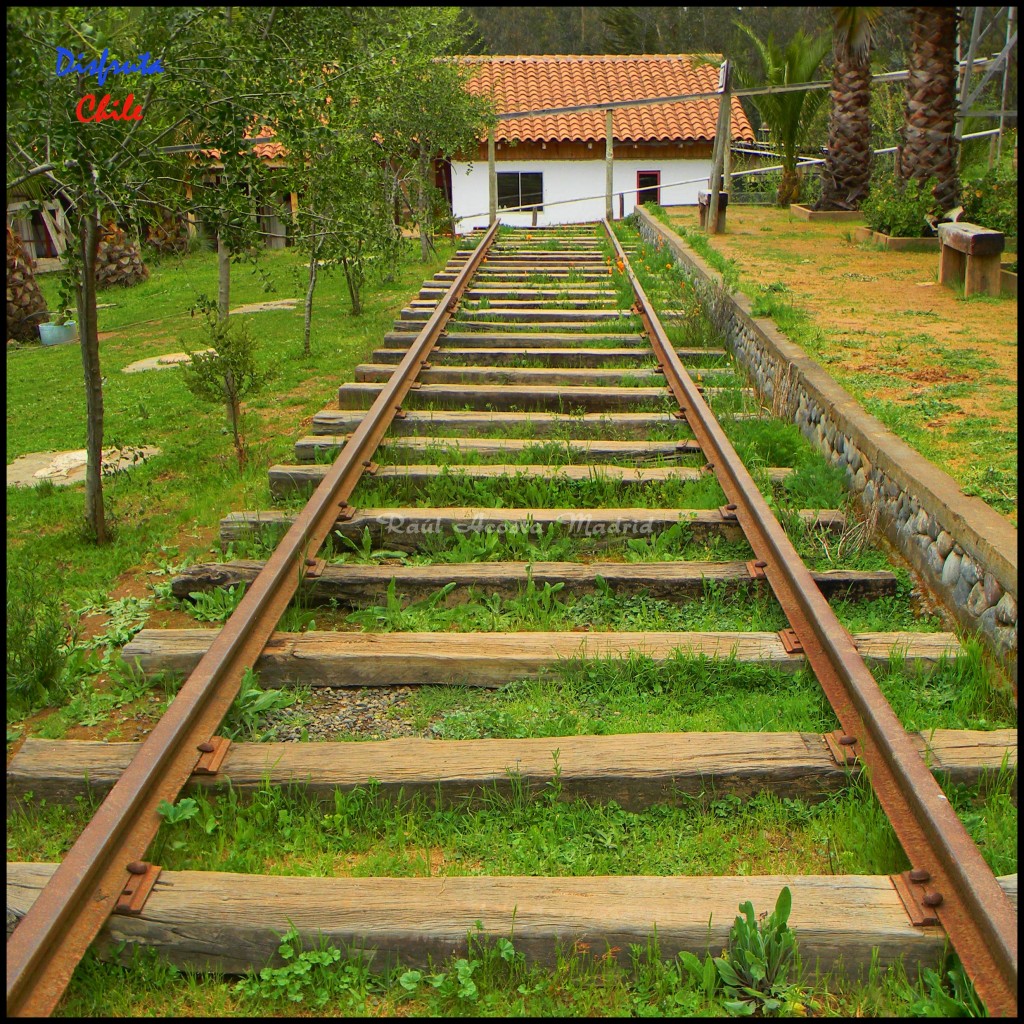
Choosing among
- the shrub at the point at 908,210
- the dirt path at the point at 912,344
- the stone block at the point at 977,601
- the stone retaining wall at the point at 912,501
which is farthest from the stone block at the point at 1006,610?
the shrub at the point at 908,210

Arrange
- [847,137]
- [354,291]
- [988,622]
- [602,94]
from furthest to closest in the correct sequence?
[602,94] < [847,137] < [354,291] < [988,622]

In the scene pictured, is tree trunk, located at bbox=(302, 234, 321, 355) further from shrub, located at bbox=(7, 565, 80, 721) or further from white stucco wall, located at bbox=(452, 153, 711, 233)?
white stucco wall, located at bbox=(452, 153, 711, 233)

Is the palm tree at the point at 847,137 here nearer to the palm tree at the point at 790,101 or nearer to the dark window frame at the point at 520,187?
the palm tree at the point at 790,101

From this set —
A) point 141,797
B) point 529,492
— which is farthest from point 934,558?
point 141,797

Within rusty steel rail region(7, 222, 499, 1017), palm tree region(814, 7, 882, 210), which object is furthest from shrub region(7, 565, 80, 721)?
palm tree region(814, 7, 882, 210)

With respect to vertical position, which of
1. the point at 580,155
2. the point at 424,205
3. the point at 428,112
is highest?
the point at 580,155

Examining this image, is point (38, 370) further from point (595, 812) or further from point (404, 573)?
point (595, 812)

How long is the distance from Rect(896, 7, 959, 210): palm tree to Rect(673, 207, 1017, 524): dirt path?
1.43 meters

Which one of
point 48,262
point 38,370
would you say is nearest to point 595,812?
point 38,370

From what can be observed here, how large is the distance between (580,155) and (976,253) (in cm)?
2211

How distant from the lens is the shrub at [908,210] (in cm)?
1320

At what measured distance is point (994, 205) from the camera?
1197 centimetres

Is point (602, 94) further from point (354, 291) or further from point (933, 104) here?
point (933, 104)

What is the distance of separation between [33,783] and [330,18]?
214 inches
